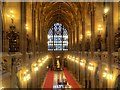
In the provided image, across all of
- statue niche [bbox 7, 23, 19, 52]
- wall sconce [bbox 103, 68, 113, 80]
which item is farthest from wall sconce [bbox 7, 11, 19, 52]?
wall sconce [bbox 103, 68, 113, 80]

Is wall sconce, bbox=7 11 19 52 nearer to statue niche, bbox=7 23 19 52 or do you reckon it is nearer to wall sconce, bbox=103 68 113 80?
statue niche, bbox=7 23 19 52

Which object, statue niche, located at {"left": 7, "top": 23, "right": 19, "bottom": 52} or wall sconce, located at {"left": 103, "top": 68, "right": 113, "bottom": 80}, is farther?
statue niche, located at {"left": 7, "top": 23, "right": 19, "bottom": 52}

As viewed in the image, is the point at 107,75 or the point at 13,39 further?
the point at 13,39

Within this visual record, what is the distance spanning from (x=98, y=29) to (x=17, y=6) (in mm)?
8429

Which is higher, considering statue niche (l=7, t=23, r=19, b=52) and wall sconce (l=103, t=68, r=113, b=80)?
statue niche (l=7, t=23, r=19, b=52)

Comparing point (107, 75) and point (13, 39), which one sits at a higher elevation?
point (13, 39)

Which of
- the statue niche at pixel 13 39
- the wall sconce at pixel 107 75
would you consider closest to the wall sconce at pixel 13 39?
the statue niche at pixel 13 39

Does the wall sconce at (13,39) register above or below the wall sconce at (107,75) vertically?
above

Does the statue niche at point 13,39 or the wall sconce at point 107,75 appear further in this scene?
the statue niche at point 13,39

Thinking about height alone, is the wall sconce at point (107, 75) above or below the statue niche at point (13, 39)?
below

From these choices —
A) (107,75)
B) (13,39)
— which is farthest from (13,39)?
(107,75)

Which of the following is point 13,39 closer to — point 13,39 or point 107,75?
point 13,39

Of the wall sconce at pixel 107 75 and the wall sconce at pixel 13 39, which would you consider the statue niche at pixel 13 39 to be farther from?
the wall sconce at pixel 107 75

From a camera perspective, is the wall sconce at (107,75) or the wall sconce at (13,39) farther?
the wall sconce at (13,39)
